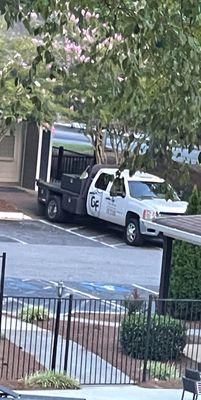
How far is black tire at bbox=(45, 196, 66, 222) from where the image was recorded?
102 feet

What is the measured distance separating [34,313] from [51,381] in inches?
141

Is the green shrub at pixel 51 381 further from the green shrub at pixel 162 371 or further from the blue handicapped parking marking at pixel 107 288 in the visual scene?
the blue handicapped parking marking at pixel 107 288

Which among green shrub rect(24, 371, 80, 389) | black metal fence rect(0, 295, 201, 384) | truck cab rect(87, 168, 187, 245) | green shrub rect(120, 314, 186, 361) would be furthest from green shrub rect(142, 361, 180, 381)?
truck cab rect(87, 168, 187, 245)

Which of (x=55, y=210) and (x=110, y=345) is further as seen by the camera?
(x=55, y=210)

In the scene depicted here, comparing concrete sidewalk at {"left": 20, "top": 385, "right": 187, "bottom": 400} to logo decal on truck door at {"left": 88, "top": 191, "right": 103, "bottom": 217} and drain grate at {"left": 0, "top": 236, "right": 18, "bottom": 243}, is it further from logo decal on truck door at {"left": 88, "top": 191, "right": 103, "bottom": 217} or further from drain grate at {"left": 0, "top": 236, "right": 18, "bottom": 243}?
logo decal on truck door at {"left": 88, "top": 191, "right": 103, "bottom": 217}

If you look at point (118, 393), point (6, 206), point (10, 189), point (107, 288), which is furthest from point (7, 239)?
point (118, 393)

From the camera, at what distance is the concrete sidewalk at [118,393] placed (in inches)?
552

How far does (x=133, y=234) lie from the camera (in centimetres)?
2850

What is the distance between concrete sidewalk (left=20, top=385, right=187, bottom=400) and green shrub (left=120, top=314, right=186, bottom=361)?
1.13m

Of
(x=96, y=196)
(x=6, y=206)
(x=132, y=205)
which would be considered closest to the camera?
(x=132, y=205)

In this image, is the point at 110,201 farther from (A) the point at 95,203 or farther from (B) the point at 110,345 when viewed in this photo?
(B) the point at 110,345

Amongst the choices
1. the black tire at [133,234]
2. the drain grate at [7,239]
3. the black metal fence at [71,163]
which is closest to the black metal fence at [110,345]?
the drain grate at [7,239]

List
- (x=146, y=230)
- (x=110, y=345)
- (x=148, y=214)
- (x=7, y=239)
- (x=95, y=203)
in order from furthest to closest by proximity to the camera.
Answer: (x=95, y=203)
(x=146, y=230)
(x=148, y=214)
(x=7, y=239)
(x=110, y=345)

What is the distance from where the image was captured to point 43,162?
121 ft
